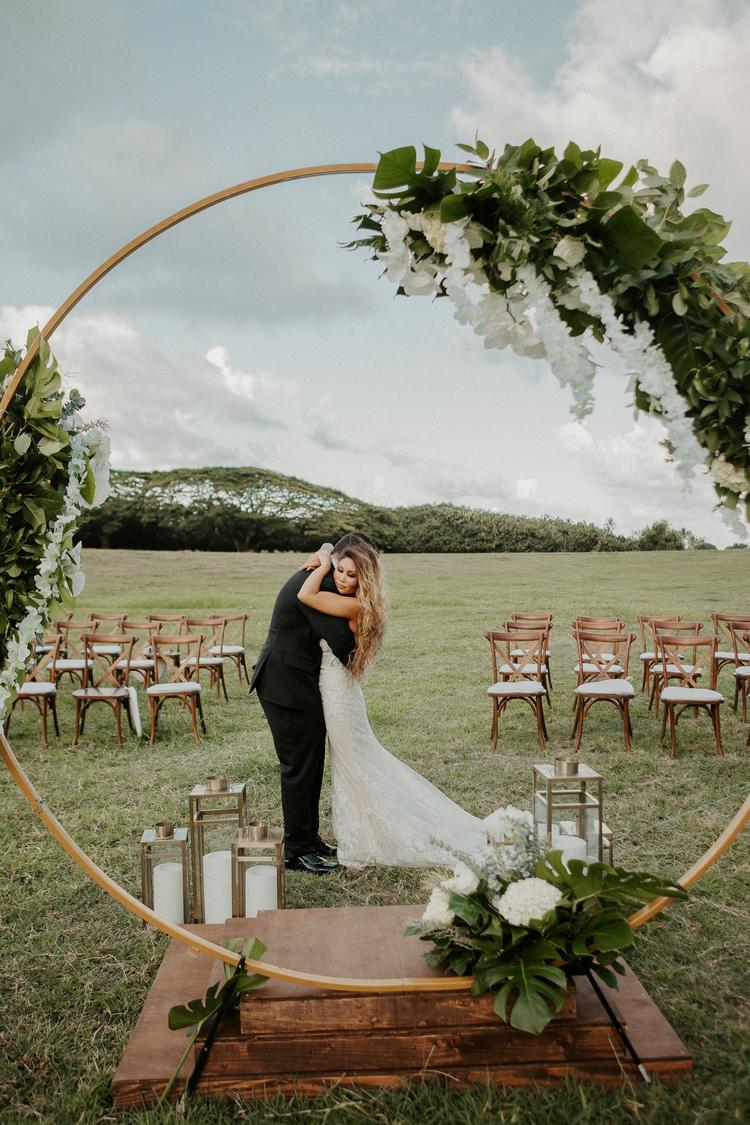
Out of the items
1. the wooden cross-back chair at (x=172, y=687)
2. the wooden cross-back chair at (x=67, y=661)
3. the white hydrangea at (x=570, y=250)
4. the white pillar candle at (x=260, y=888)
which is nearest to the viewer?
the white hydrangea at (x=570, y=250)

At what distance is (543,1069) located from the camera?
249 cm

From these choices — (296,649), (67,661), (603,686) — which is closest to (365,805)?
(296,649)

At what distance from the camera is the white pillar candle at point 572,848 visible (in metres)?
3.30

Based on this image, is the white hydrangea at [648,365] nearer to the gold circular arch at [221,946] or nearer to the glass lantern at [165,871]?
the gold circular arch at [221,946]

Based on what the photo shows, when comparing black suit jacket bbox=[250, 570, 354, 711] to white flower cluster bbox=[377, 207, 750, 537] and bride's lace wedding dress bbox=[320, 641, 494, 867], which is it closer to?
bride's lace wedding dress bbox=[320, 641, 494, 867]

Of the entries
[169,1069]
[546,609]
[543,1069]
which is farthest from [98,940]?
[546,609]

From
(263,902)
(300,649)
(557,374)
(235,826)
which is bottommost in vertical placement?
(263,902)

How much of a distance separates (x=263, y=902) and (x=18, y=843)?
215 cm

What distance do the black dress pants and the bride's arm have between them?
508 millimetres

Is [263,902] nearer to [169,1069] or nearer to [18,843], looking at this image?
[169,1069]

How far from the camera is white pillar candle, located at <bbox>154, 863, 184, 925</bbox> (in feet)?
11.1

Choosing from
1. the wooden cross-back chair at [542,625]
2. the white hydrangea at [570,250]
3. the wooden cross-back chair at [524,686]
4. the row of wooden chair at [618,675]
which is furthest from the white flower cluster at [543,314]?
the wooden cross-back chair at [542,625]

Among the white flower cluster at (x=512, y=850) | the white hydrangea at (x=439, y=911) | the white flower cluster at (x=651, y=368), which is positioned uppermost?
the white flower cluster at (x=651, y=368)

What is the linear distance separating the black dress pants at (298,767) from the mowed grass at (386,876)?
22 centimetres
